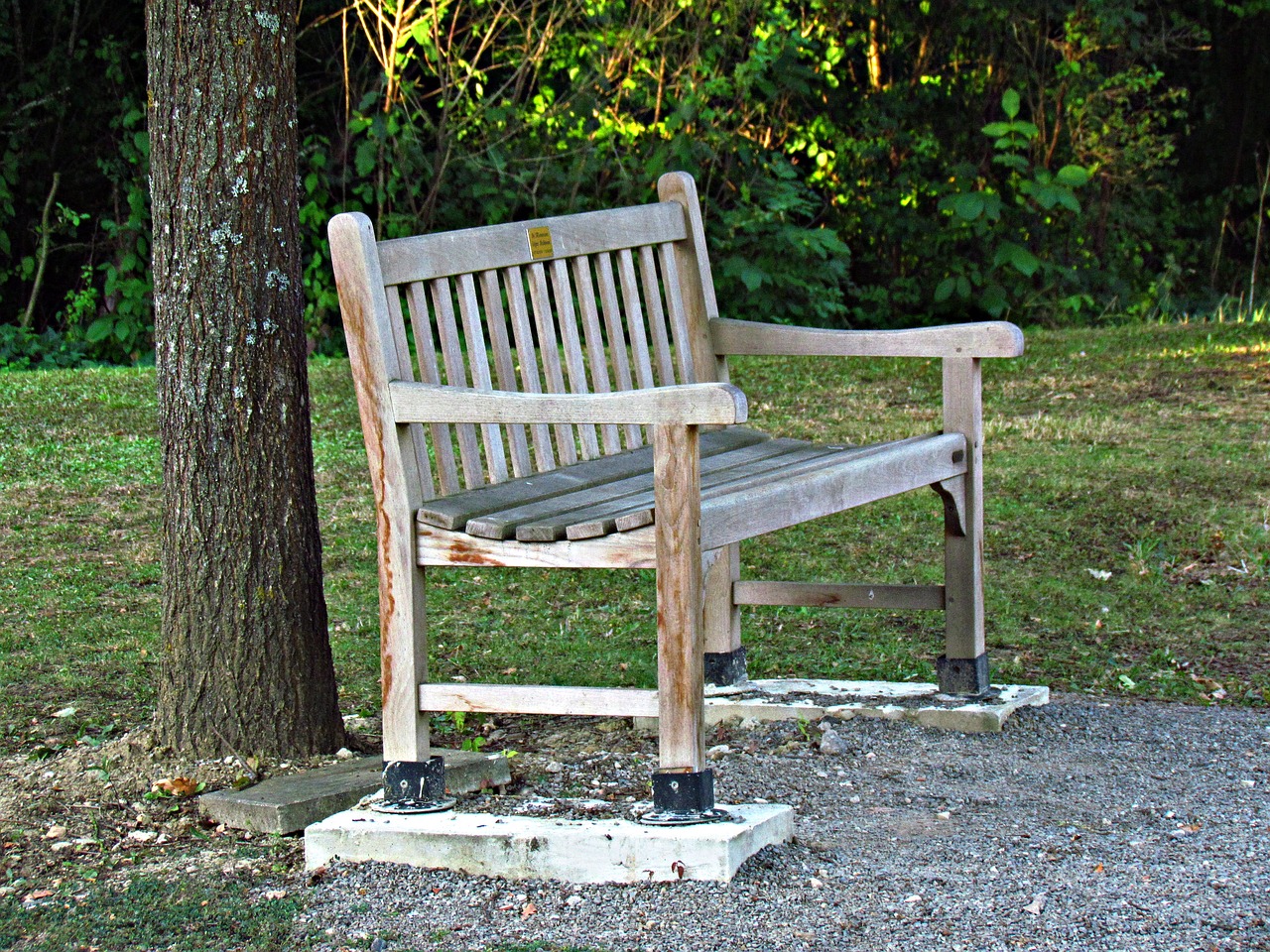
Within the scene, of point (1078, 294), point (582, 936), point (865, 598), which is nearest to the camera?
point (582, 936)

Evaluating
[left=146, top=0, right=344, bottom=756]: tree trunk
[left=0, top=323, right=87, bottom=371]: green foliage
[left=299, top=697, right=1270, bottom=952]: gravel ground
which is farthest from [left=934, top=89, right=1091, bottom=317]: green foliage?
[left=146, top=0, right=344, bottom=756]: tree trunk

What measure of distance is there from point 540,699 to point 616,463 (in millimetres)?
832

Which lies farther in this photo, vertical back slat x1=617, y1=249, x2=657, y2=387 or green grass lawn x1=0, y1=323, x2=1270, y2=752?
green grass lawn x1=0, y1=323, x2=1270, y2=752

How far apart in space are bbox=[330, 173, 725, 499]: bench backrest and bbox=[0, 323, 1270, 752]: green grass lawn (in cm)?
92

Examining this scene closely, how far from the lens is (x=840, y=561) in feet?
17.1

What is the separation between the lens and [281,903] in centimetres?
258

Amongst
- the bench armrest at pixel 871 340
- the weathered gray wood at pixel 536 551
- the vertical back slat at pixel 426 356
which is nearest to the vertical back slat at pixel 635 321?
the bench armrest at pixel 871 340

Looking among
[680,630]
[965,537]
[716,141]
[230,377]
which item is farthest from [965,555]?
[716,141]

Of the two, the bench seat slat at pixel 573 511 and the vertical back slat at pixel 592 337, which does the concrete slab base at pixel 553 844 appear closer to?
the bench seat slat at pixel 573 511

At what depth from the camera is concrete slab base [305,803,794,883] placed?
2586 millimetres

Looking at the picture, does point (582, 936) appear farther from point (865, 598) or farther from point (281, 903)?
point (865, 598)

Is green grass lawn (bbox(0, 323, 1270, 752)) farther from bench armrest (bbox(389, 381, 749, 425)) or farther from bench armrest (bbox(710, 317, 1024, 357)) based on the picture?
bench armrest (bbox(389, 381, 749, 425))

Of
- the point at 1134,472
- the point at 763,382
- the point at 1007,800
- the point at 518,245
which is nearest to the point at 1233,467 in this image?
the point at 1134,472

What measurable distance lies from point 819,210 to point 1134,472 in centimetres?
529
